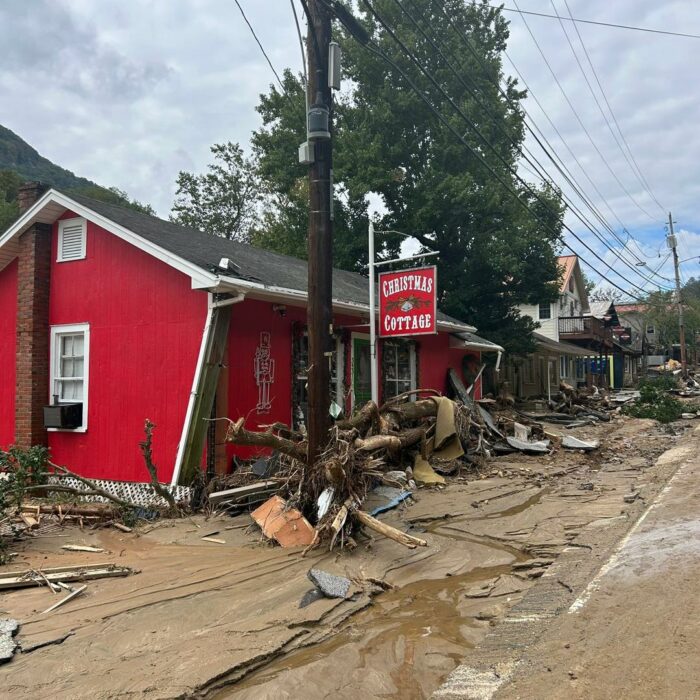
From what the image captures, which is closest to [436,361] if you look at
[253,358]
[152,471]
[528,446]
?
[528,446]

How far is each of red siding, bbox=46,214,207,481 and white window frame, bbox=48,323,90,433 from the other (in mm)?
90

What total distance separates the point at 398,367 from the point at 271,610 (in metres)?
9.58

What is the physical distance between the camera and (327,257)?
7.04 meters

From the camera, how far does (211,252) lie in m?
10.3

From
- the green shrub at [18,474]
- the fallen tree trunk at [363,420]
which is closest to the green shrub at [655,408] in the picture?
the fallen tree trunk at [363,420]

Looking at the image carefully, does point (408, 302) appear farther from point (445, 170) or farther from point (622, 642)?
point (445, 170)

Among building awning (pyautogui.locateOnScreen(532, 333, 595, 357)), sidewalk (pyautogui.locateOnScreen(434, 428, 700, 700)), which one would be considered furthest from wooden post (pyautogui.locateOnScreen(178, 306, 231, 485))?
building awning (pyautogui.locateOnScreen(532, 333, 595, 357))

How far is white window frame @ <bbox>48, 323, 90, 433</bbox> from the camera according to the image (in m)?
9.77

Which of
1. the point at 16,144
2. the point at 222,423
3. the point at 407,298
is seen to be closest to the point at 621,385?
the point at 407,298

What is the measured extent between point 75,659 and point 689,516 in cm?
659

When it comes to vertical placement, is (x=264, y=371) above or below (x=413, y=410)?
above

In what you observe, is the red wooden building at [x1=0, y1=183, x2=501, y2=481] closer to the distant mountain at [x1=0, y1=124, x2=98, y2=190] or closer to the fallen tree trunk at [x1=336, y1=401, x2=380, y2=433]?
the fallen tree trunk at [x1=336, y1=401, x2=380, y2=433]

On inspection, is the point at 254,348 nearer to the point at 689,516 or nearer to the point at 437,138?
the point at 689,516

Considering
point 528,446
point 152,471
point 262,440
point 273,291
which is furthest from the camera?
point 528,446
